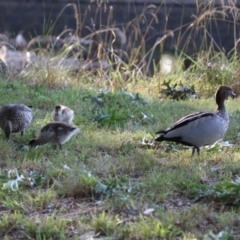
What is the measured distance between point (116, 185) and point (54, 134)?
143cm

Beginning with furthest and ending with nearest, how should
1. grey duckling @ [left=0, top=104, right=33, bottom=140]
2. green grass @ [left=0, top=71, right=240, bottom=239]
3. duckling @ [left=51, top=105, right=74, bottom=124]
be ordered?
duckling @ [left=51, top=105, right=74, bottom=124] → grey duckling @ [left=0, top=104, right=33, bottom=140] → green grass @ [left=0, top=71, right=240, bottom=239]

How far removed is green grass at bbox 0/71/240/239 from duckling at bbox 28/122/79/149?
0.09 metres

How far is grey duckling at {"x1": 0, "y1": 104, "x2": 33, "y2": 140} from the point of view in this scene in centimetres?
700

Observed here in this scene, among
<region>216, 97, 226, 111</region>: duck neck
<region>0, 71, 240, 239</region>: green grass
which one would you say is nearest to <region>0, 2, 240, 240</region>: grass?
<region>0, 71, 240, 239</region>: green grass

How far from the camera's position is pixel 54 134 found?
21.7ft

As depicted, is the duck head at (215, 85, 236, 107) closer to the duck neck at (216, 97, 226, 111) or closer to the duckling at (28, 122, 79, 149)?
the duck neck at (216, 97, 226, 111)

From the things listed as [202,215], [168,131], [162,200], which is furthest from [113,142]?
[202,215]

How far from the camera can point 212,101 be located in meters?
9.77

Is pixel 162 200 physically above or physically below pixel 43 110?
above

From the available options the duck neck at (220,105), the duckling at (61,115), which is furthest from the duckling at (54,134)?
the duck neck at (220,105)

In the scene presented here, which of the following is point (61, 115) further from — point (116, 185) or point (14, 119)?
point (116, 185)

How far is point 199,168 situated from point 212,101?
12.8 ft

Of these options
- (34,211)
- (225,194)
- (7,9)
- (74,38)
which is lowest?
(7,9)

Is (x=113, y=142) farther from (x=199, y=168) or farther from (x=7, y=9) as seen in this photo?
(x=7, y=9)
